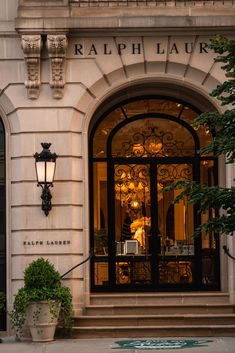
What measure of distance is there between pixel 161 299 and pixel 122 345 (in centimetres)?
217

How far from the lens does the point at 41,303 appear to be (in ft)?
49.9

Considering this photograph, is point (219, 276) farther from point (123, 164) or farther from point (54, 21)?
point (54, 21)

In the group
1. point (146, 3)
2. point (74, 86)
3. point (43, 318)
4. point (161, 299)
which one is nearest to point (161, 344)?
point (161, 299)

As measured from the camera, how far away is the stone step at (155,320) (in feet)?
51.9

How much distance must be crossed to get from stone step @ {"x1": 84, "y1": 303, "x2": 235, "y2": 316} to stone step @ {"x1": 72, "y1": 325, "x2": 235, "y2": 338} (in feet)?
1.90

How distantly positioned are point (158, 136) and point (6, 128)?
3402mm

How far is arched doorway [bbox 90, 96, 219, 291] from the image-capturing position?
17812 millimetres

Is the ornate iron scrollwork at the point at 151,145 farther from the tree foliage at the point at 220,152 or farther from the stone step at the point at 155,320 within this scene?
the tree foliage at the point at 220,152

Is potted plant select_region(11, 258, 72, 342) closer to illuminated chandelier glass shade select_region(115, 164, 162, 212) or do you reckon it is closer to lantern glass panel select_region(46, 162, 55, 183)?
lantern glass panel select_region(46, 162, 55, 183)

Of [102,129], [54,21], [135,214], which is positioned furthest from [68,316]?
[54,21]

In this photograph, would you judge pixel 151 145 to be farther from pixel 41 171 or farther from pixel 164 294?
pixel 164 294

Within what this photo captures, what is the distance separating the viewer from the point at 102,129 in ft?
59.1

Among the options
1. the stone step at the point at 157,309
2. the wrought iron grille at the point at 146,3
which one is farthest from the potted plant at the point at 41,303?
the wrought iron grille at the point at 146,3

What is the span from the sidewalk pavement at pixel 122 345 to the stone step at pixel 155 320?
1.52ft
